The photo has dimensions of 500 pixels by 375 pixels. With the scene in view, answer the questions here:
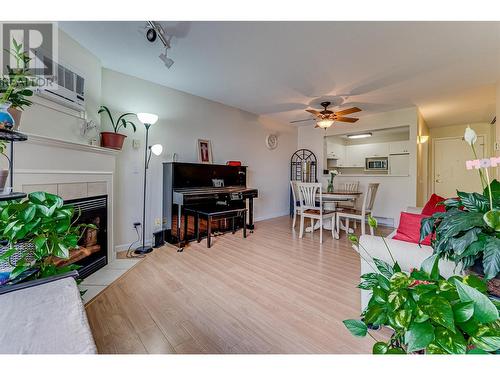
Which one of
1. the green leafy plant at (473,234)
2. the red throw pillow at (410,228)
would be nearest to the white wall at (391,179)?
the red throw pillow at (410,228)

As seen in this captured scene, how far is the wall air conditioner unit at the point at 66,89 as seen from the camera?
184cm

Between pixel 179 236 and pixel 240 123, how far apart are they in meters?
2.65

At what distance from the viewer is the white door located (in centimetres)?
536

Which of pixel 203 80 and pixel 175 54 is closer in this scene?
pixel 175 54

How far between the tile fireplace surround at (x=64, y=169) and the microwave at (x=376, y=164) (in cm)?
600

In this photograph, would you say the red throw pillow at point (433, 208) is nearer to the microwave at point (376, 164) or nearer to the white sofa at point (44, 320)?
the white sofa at point (44, 320)

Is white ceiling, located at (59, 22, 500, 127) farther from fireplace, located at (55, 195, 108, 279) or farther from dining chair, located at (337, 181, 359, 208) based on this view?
dining chair, located at (337, 181, 359, 208)

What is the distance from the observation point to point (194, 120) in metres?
3.60

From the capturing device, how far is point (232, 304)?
65.2 inches

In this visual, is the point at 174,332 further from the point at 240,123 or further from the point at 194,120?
the point at 240,123

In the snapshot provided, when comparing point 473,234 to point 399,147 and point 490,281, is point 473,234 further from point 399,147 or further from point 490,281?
point 399,147

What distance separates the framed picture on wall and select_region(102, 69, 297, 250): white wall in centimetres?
9

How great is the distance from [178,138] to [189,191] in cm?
96
